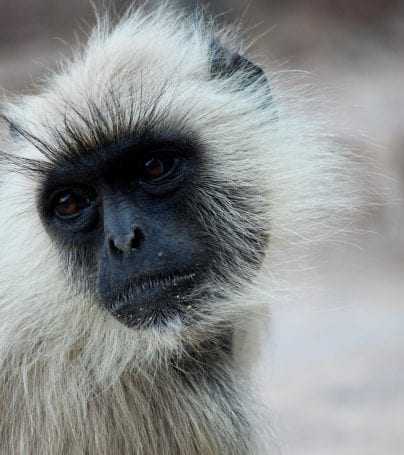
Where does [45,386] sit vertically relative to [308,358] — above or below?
above

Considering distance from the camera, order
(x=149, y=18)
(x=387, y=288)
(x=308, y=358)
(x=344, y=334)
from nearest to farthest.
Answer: (x=149, y=18) < (x=308, y=358) < (x=344, y=334) < (x=387, y=288)

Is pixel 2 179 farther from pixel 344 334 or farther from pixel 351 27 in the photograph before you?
pixel 351 27

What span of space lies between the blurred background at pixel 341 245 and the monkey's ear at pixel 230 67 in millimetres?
463

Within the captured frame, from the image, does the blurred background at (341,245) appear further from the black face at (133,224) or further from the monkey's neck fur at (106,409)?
the black face at (133,224)

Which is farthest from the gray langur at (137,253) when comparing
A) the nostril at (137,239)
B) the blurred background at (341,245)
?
the blurred background at (341,245)

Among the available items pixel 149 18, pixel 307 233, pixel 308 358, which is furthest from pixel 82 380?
pixel 308 358

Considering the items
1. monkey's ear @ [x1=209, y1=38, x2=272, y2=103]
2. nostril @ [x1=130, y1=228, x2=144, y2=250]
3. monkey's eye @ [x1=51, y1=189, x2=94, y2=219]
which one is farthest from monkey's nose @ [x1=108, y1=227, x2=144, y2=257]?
monkey's ear @ [x1=209, y1=38, x2=272, y2=103]

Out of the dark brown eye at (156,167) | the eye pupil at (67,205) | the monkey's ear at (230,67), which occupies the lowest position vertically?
the eye pupil at (67,205)

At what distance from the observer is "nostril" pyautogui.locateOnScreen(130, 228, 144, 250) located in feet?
9.59

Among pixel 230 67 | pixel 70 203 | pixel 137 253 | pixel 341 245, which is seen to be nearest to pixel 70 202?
pixel 70 203

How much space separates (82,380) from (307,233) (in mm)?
1073

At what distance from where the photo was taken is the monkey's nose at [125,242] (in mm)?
2902

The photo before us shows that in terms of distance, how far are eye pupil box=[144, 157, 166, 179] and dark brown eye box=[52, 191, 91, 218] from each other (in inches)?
9.1

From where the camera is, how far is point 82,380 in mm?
3115
